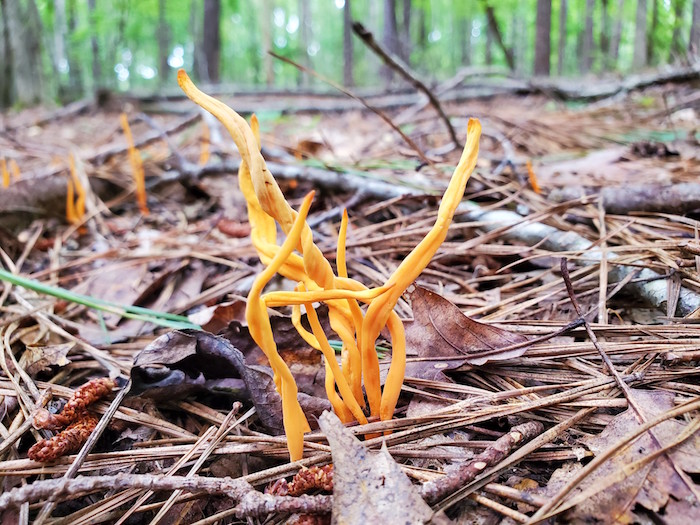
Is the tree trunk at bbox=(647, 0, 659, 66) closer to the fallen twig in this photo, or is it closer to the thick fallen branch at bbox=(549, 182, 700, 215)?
the thick fallen branch at bbox=(549, 182, 700, 215)

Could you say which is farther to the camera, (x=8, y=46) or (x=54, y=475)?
(x=8, y=46)

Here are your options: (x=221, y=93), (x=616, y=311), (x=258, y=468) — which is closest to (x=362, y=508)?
(x=258, y=468)

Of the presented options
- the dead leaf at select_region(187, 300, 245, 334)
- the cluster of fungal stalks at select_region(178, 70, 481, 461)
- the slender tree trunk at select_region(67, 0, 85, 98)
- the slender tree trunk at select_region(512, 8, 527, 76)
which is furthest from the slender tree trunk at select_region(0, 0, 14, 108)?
the slender tree trunk at select_region(512, 8, 527, 76)

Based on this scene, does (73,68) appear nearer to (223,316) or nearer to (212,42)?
(212,42)

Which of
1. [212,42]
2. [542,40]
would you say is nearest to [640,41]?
[542,40]

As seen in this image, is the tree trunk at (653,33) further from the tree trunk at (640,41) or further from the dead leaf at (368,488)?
the dead leaf at (368,488)

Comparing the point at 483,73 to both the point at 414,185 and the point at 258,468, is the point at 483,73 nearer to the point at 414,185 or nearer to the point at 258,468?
the point at 414,185

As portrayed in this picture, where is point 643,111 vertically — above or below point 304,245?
above
